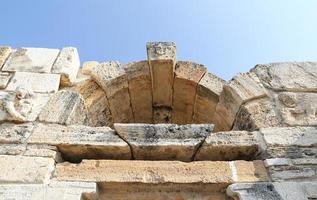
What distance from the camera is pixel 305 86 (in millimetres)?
4297

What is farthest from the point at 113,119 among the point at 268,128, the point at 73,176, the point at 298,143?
the point at 298,143

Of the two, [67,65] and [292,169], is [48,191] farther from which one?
[292,169]

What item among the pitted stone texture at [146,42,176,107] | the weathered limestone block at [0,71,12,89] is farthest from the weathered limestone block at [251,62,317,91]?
the weathered limestone block at [0,71,12,89]

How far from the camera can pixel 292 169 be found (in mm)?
3365

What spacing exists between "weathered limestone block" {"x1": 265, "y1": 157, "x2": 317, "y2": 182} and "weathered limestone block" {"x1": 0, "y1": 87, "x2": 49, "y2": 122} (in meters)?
2.32

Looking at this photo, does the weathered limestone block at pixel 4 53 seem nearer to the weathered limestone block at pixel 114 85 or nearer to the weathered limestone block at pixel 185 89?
the weathered limestone block at pixel 114 85

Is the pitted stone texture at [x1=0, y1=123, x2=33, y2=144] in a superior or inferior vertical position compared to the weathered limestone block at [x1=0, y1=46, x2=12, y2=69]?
inferior

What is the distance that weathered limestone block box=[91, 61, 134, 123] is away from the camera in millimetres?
4402

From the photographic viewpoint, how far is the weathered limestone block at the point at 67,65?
14.1 ft

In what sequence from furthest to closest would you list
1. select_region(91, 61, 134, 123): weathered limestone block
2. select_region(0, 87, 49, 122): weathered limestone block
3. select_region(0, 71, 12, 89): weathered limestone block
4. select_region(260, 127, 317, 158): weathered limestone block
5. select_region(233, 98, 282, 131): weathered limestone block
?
select_region(91, 61, 134, 123): weathered limestone block < select_region(0, 71, 12, 89): weathered limestone block < select_region(233, 98, 282, 131): weathered limestone block < select_region(0, 87, 49, 122): weathered limestone block < select_region(260, 127, 317, 158): weathered limestone block

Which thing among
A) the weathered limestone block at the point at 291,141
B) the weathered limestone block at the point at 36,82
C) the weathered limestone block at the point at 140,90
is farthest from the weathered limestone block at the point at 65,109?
the weathered limestone block at the point at 291,141

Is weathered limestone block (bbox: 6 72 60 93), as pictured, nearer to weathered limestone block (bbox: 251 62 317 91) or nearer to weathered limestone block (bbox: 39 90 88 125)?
weathered limestone block (bbox: 39 90 88 125)

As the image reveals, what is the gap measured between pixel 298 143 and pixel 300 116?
45 cm

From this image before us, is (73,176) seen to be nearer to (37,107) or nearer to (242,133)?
(37,107)
